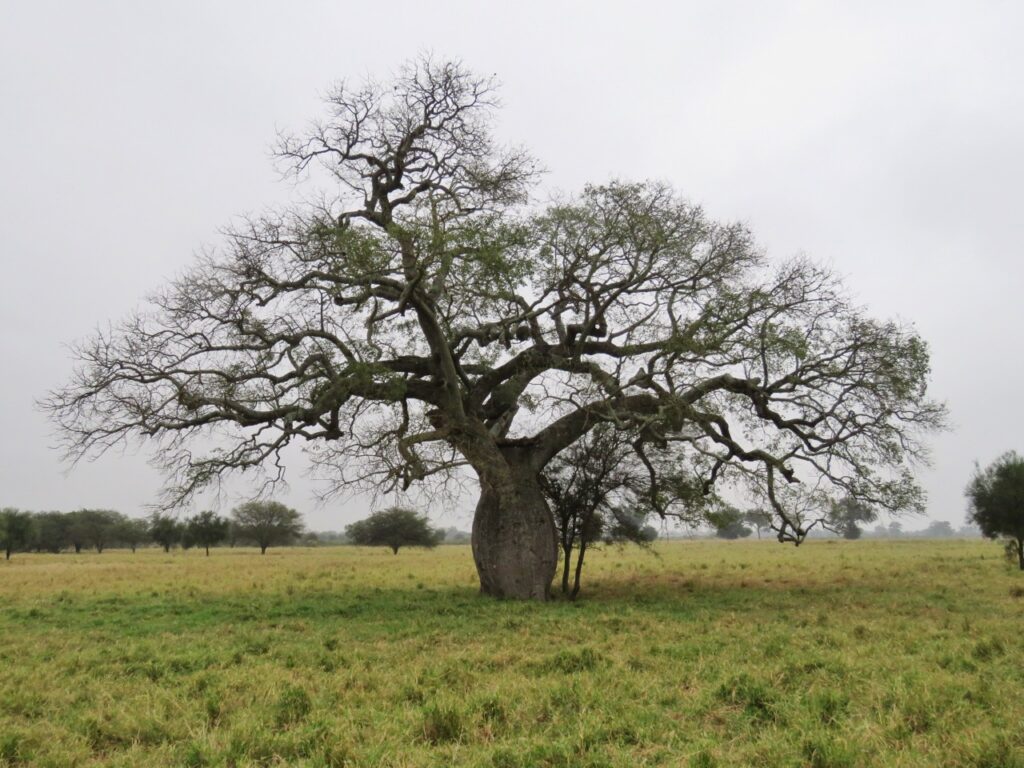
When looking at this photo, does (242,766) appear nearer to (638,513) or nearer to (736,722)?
(736,722)

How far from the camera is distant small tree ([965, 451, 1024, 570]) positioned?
75.8ft

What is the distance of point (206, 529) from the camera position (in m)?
54.9

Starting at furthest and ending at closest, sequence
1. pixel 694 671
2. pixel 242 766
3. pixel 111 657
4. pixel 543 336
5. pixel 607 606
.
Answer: pixel 543 336
pixel 607 606
pixel 111 657
pixel 694 671
pixel 242 766

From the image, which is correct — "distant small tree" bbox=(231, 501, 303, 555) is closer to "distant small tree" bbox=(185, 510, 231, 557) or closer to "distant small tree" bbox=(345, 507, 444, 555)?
"distant small tree" bbox=(185, 510, 231, 557)

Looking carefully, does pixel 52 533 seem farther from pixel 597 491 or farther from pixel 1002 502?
pixel 1002 502

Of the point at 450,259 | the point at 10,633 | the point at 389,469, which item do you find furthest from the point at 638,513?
the point at 10,633

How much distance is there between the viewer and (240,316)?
573 inches

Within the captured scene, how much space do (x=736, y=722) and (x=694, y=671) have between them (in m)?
1.83

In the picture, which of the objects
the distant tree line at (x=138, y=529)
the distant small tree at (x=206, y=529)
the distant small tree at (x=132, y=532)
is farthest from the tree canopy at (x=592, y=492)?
the distant small tree at (x=132, y=532)

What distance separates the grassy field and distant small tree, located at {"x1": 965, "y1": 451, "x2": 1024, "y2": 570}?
11.8m

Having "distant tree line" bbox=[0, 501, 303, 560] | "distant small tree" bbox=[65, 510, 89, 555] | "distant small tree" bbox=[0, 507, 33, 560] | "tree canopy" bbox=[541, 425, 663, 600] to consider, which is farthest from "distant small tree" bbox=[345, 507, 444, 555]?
"distant small tree" bbox=[65, 510, 89, 555]

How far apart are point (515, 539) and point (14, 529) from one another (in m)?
53.6

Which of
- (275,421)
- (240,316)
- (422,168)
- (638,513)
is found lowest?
(638,513)

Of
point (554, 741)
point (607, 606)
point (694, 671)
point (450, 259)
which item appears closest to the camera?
point (554, 741)
